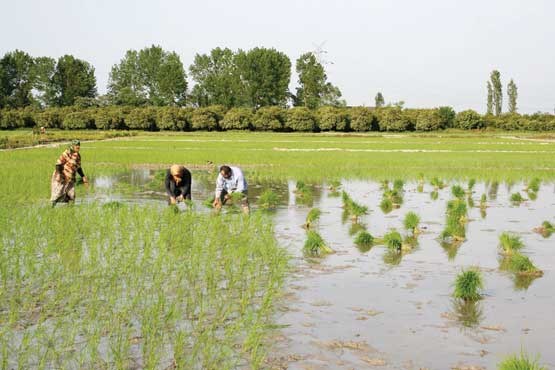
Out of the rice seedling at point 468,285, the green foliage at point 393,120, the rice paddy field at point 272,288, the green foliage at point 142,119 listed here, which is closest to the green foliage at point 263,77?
the green foliage at point 142,119

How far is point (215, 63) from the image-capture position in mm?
76375

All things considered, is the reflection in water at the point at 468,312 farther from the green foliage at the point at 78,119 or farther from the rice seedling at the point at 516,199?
the green foliage at the point at 78,119

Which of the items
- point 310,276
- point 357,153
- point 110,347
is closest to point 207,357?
point 110,347

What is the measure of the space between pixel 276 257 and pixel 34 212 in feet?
14.1

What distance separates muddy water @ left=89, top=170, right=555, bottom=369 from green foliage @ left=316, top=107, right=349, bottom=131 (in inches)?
1819

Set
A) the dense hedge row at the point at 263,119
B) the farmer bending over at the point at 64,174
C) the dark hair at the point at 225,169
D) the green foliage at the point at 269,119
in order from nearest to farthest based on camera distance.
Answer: the dark hair at the point at 225,169 → the farmer bending over at the point at 64,174 → the dense hedge row at the point at 263,119 → the green foliage at the point at 269,119

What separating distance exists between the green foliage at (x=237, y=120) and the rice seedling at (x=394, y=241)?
161 ft

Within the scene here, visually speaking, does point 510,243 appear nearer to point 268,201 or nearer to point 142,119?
point 268,201

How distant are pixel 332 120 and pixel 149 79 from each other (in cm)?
2933

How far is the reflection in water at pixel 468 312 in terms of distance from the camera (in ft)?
18.6

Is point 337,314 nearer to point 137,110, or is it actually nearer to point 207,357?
point 207,357

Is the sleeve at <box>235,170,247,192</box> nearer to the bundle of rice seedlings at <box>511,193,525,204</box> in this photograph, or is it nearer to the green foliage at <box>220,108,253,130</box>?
the bundle of rice seedlings at <box>511,193,525,204</box>

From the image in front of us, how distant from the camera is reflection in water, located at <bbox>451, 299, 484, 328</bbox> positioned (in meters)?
5.66

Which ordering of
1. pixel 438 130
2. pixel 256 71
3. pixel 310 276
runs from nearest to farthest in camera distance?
1. pixel 310 276
2. pixel 438 130
3. pixel 256 71
